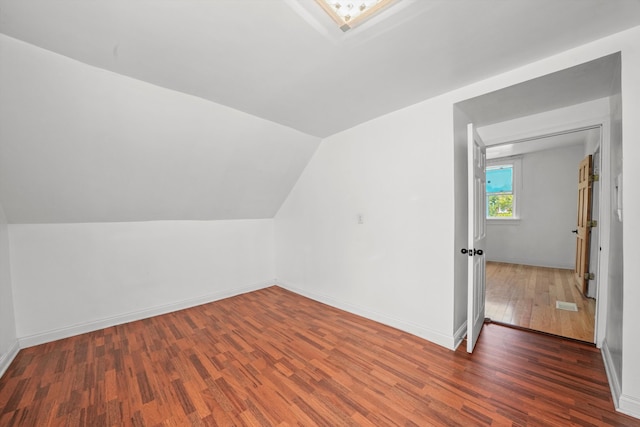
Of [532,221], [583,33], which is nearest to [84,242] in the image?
[583,33]

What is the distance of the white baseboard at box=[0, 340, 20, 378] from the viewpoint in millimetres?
2035

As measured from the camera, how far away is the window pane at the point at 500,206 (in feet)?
18.6

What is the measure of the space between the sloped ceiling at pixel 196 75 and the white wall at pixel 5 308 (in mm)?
226

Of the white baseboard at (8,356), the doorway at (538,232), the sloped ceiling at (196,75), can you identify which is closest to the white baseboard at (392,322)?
the doorway at (538,232)

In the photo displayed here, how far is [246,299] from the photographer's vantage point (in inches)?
147

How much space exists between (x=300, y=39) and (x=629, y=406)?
3.07m

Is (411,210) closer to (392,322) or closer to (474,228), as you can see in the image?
(474,228)

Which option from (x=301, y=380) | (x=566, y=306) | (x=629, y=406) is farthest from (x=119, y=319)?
(x=566, y=306)

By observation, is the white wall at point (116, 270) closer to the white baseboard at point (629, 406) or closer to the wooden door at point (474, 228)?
the wooden door at point (474, 228)

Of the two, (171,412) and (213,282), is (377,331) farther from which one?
(213,282)

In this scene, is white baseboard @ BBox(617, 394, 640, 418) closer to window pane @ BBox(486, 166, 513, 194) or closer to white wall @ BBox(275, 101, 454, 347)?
white wall @ BBox(275, 101, 454, 347)

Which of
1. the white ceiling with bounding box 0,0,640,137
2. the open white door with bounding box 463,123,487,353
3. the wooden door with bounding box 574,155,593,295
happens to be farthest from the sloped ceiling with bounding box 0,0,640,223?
the wooden door with bounding box 574,155,593,295

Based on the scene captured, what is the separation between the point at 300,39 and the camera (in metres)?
1.51

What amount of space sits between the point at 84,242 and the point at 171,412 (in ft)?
7.42
